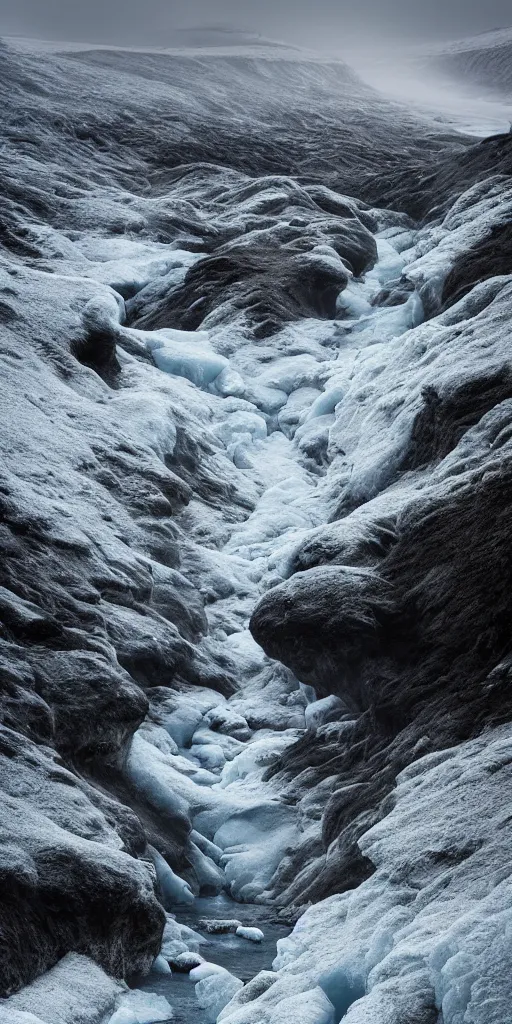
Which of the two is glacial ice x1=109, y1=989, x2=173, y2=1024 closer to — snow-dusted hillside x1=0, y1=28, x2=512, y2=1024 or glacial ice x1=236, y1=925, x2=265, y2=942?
snow-dusted hillside x1=0, y1=28, x2=512, y2=1024

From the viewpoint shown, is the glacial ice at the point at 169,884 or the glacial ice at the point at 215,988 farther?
the glacial ice at the point at 169,884

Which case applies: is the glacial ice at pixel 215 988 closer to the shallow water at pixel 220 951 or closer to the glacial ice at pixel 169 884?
the shallow water at pixel 220 951

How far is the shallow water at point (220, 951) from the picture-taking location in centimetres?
880

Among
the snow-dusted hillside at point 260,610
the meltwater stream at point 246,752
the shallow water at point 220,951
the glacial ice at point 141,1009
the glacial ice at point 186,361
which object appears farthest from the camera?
the glacial ice at point 186,361

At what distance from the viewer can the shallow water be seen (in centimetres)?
880

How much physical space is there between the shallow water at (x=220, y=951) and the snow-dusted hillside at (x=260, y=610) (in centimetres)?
15

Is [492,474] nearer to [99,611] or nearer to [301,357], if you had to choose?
[99,611]

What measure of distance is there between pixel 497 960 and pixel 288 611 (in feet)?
23.3

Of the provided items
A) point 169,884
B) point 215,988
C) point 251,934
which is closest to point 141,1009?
point 215,988

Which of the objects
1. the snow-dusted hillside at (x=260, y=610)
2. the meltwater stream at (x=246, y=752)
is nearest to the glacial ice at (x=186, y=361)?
the snow-dusted hillside at (x=260, y=610)

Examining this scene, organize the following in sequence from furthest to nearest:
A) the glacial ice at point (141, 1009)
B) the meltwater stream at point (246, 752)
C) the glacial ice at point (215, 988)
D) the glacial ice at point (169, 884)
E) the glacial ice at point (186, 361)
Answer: the glacial ice at point (186, 361)
the glacial ice at point (169, 884)
the meltwater stream at point (246, 752)
the glacial ice at point (215, 988)
the glacial ice at point (141, 1009)

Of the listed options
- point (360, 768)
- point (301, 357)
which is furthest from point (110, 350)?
point (360, 768)

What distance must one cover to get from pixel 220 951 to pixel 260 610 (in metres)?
4.68

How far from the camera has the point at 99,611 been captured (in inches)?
544
